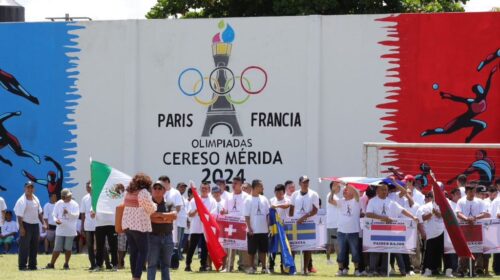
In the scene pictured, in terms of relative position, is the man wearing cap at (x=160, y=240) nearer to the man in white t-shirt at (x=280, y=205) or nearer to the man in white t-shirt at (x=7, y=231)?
the man in white t-shirt at (x=280, y=205)

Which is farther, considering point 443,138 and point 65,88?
point 65,88

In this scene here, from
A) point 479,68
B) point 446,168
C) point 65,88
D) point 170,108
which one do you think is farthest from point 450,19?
point 65,88

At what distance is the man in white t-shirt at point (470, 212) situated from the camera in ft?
85.5

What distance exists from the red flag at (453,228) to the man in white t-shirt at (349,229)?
5.67ft

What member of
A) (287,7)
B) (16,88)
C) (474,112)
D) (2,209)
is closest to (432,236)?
(474,112)

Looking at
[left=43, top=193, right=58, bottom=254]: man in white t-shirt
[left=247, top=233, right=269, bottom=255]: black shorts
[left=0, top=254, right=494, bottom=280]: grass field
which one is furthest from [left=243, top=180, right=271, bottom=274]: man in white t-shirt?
[left=43, top=193, right=58, bottom=254]: man in white t-shirt

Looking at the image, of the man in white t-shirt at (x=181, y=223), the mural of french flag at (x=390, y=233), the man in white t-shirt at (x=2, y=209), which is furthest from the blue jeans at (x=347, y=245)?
the man in white t-shirt at (x=2, y=209)

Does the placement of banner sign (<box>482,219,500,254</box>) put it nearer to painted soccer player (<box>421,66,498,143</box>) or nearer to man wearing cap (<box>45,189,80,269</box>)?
painted soccer player (<box>421,66,498,143</box>)

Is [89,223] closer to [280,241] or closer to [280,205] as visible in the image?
[280,205]

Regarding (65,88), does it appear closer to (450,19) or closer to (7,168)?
(7,168)

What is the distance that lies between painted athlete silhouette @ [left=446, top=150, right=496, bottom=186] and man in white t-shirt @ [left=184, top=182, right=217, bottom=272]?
27.0 ft

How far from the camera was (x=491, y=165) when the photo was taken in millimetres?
34406

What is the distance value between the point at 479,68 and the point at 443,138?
6.88 ft

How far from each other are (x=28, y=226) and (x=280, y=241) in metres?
5.78
